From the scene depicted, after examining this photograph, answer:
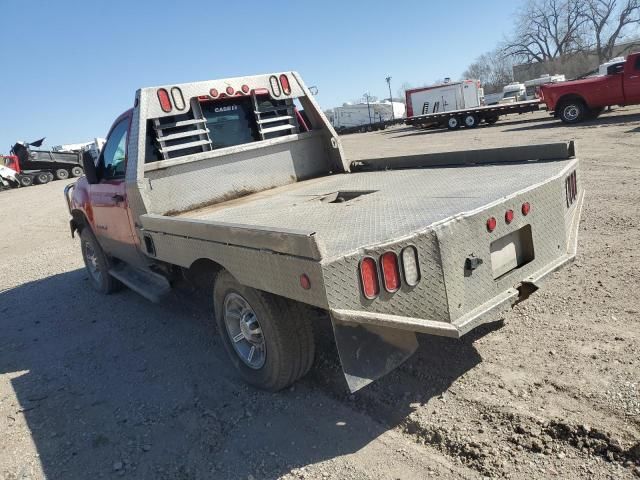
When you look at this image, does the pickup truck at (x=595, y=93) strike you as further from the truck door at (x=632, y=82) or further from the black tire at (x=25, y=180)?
the black tire at (x=25, y=180)

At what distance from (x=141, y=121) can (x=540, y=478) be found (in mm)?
4205

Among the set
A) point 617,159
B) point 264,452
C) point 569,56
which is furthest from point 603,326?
point 569,56

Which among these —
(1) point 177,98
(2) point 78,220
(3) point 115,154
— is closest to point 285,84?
(1) point 177,98

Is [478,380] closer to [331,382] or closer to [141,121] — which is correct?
[331,382]

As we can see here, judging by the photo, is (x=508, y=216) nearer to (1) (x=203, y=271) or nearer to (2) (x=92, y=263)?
(1) (x=203, y=271)

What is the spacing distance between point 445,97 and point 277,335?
33063mm

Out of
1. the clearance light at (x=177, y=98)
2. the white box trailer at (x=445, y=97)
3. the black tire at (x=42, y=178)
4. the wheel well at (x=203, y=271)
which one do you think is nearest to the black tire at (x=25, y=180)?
the black tire at (x=42, y=178)

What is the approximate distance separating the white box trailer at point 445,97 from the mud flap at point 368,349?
32.8m

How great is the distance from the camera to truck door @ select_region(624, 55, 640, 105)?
17.1 m

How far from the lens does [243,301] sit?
345cm

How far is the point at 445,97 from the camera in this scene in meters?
33.6

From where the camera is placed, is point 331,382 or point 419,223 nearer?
point 419,223

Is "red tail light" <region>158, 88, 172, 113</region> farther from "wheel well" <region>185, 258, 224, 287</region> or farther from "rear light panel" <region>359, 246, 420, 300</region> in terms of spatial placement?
"rear light panel" <region>359, 246, 420, 300</region>

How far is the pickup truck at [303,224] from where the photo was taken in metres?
2.62
